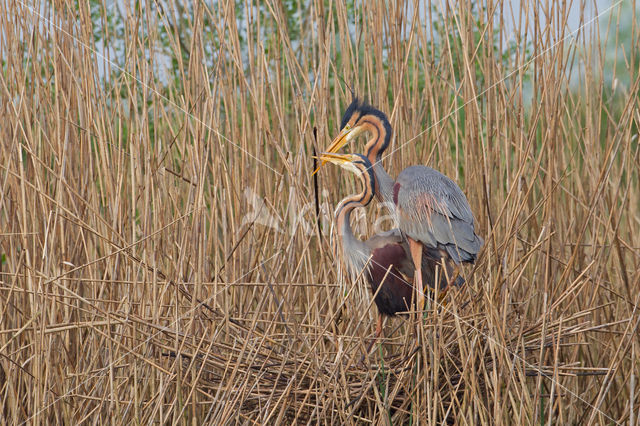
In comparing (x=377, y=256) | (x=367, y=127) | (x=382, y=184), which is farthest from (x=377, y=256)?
(x=367, y=127)

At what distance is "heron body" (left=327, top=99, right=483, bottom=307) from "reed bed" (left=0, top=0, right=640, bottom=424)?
0.07m

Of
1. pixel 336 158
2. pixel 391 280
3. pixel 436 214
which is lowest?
pixel 391 280

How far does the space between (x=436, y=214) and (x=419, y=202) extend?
1.7 inches

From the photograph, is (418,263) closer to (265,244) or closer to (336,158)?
(336,158)

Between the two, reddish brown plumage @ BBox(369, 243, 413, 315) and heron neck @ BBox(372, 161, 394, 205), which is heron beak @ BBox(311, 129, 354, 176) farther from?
reddish brown plumage @ BBox(369, 243, 413, 315)

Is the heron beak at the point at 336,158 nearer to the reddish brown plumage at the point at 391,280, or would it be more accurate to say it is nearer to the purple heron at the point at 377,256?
the purple heron at the point at 377,256

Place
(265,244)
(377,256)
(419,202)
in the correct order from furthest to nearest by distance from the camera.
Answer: (265,244) < (377,256) < (419,202)

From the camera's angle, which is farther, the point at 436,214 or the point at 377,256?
the point at 377,256

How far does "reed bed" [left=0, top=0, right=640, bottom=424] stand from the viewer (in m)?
1.49

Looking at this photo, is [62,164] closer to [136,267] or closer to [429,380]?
[136,267]

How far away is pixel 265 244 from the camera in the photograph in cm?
173

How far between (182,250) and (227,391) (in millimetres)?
322

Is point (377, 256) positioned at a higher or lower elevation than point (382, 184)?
lower

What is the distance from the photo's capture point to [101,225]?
179cm
